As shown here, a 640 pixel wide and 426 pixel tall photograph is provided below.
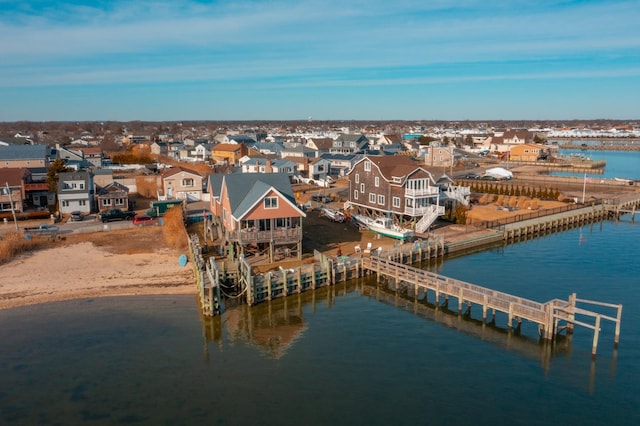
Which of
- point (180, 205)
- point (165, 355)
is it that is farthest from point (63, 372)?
point (180, 205)

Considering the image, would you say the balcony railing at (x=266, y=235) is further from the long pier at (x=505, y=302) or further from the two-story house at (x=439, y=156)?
the two-story house at (x=439, y=156)

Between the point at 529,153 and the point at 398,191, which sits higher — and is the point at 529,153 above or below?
above

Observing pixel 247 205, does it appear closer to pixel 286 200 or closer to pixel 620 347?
pixel 286 200

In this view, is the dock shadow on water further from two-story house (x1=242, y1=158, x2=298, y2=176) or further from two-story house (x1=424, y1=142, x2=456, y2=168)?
two-story house (x1=424, y1=142, x2=456, y2=168)

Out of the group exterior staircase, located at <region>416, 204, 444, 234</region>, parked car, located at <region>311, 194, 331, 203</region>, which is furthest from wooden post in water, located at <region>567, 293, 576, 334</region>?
parked car, located at <region>311, 194, 331, 203</region>

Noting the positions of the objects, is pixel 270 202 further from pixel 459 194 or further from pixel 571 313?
pixel 459 194

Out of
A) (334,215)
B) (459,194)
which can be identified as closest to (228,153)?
(334,215)

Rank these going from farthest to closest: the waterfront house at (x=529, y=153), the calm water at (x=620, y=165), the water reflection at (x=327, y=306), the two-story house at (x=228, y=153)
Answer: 1. the waterfront house at (x=529, y=153)
2. the two-story house at (x=228, y=153)
3. the calm water at (x=620, y=165)
4. the water reflection at (x=327, y=306)

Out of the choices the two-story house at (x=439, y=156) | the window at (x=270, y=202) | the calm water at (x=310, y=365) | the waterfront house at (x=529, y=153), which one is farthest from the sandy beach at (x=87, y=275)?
the waterfront house at (x=529, y=153)
